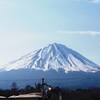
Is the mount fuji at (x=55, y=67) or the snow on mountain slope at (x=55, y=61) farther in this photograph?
the snow on mountain slope at (x=55, y=61)

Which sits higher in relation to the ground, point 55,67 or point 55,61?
point 55,61

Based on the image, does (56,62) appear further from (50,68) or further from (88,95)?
(88,95)

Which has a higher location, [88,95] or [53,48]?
[53,48]

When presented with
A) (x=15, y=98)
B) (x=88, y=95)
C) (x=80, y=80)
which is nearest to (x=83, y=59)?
(x=80, y=80)

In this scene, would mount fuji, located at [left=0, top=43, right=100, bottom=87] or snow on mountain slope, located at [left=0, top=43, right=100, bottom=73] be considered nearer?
mount fuji, located at [left=0, top=43, right=100, bottom=87]

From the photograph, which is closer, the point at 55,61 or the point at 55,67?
the point at 55,67
